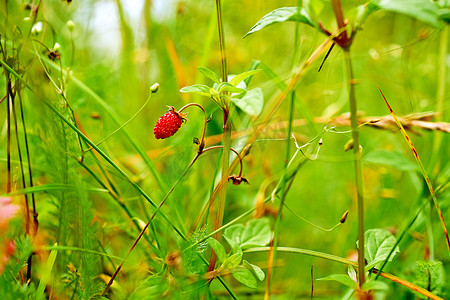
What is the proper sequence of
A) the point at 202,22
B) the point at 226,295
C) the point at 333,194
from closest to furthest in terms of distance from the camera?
1. the point at 226,295
2. the point at 333,194
3. the point at 202,22

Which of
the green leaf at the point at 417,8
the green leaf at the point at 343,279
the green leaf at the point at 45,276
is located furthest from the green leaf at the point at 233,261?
the green leaf at the point at 417,8

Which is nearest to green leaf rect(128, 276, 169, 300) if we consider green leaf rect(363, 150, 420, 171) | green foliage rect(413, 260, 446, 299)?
green foliage rect(413, 260, 446, 299)

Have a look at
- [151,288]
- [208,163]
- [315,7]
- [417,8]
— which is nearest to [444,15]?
[417,8]

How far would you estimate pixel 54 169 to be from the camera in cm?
67

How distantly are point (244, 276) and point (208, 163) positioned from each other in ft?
2.15

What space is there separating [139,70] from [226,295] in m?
0.85

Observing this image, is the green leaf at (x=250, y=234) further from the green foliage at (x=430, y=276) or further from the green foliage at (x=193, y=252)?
the green foliage at (x=430, y=276)

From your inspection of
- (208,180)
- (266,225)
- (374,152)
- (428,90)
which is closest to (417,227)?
(374,152)

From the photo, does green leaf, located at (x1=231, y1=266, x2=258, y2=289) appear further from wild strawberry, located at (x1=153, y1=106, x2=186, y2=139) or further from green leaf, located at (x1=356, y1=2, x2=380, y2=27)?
green leaf, located at (x1=356, y1=2, x2=380, y2=27)

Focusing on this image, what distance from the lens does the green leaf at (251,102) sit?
0.51 metres

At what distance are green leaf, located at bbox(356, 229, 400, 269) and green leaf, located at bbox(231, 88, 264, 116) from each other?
10.3 inches

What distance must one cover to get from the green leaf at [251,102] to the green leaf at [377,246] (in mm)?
262

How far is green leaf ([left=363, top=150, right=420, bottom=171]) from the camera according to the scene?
86 centimetres

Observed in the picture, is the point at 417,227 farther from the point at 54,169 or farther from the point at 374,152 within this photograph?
the point at 54,169
